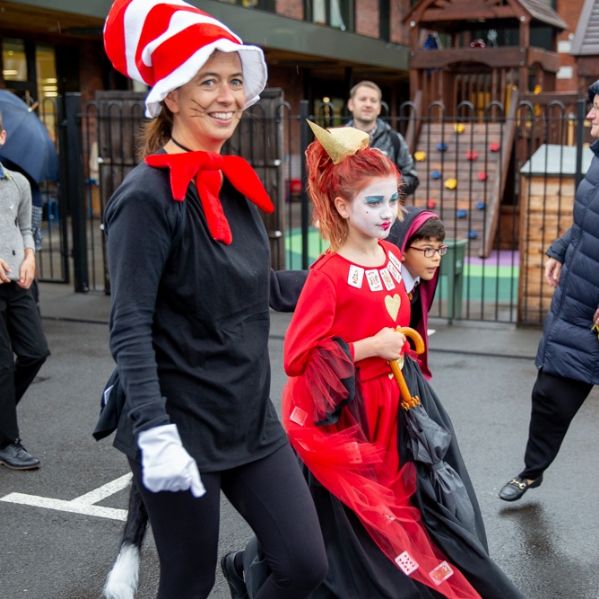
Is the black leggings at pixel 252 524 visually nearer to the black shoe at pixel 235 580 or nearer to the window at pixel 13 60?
the black shoe at pixel 235 580

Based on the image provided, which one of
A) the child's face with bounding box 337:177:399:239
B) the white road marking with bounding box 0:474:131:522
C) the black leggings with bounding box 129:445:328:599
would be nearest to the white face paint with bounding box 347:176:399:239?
the child's face with bounding box 337:177:399:239

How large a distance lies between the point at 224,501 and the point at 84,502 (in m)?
0.67

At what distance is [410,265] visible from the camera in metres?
3.64

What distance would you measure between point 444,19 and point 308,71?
10.1 metres

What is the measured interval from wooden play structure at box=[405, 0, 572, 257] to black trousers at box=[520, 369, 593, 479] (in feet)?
25.3

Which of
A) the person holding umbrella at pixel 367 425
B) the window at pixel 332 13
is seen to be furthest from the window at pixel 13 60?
the person holding umbrella at pixel 367 425

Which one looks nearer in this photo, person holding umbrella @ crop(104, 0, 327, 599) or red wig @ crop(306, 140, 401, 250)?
person holding umbrella @ crop(104, 0, 327, 599)

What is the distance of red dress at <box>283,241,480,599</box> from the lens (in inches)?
120

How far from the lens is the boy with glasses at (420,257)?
3.59m

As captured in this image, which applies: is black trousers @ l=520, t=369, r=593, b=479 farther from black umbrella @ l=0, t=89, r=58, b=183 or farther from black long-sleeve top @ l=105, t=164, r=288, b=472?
black umbrella @ l=0, t=89, r=58, b=183

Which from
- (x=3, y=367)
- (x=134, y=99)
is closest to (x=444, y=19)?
(x=134, y=99)

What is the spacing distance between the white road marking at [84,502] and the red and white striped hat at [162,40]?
252 cm

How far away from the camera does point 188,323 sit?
236 cm

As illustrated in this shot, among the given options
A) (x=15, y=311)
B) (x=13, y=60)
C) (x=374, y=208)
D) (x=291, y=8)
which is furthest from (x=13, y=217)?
(x=291, y=8)
